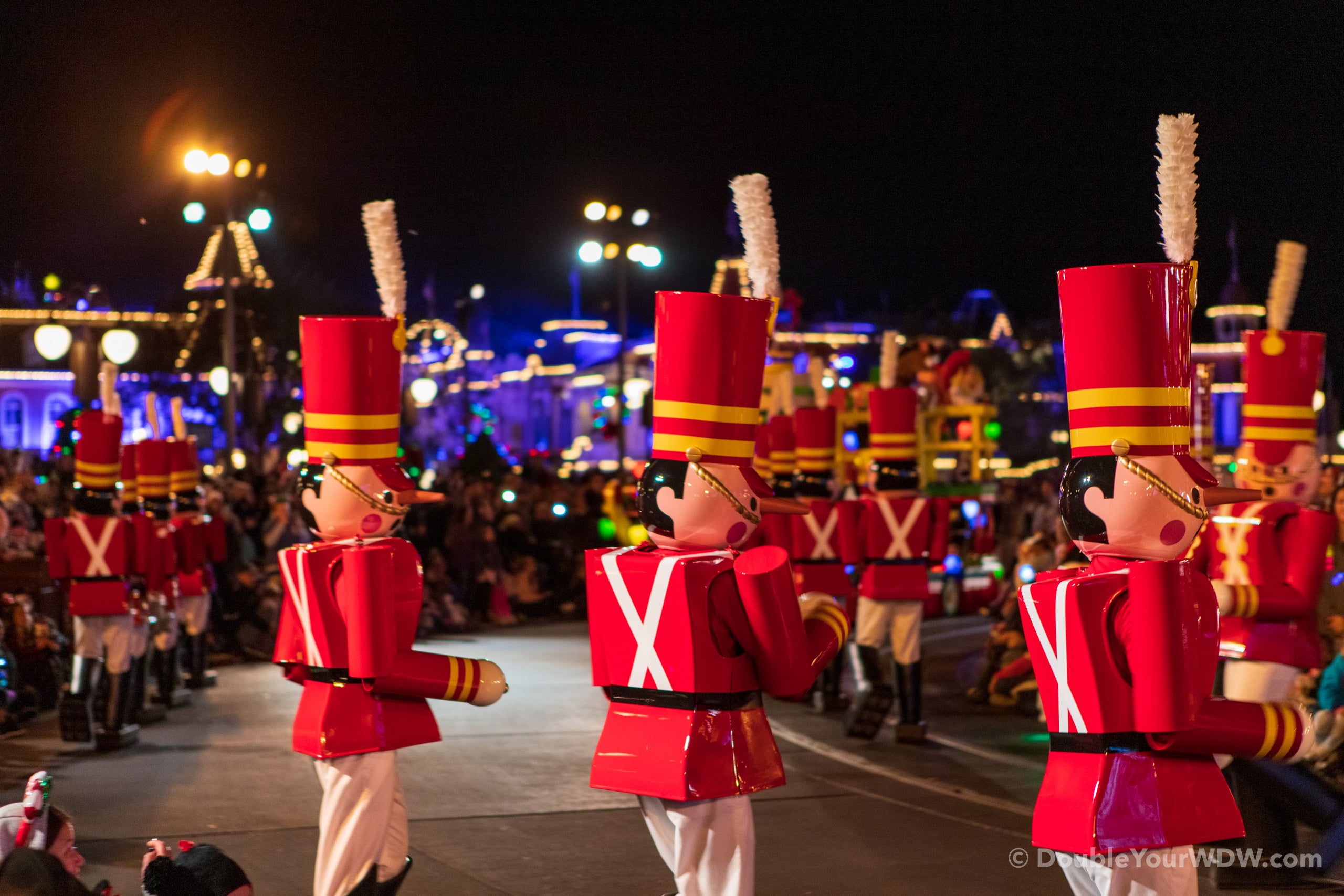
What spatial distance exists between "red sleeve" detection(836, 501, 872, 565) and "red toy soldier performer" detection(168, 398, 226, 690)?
209 inches

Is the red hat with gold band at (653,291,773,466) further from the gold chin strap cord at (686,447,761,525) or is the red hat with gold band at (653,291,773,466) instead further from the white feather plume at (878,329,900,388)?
the white feather plume at (878,329,900,388)

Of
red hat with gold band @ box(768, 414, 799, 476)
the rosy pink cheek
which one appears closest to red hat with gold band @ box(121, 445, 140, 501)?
red hat with gold band @ box(768, 414, 799, 476)

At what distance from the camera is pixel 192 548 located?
448 inches

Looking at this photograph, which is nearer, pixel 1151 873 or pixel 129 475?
pixel 1151 873

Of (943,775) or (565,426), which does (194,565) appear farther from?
(565,426)

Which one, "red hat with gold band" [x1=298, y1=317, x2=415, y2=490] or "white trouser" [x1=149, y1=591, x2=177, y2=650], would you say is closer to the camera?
"red hat with gold band" [x1=298, y1=317, x2=415, y2=490]

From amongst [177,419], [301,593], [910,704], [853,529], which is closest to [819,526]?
[853,529]

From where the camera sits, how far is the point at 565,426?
59.7 m

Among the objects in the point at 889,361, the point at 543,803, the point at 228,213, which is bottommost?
the point at 543,803

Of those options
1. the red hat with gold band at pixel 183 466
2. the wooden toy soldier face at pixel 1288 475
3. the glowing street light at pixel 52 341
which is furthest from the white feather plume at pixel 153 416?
the wooden toy soldier face at pixel 1288 475

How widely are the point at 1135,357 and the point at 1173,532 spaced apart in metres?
0.52

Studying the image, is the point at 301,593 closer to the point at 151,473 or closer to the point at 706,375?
the point at 706,375

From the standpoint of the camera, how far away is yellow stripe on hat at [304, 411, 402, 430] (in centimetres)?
533

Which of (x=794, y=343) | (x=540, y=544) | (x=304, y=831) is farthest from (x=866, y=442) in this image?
(x=304, y=831)
